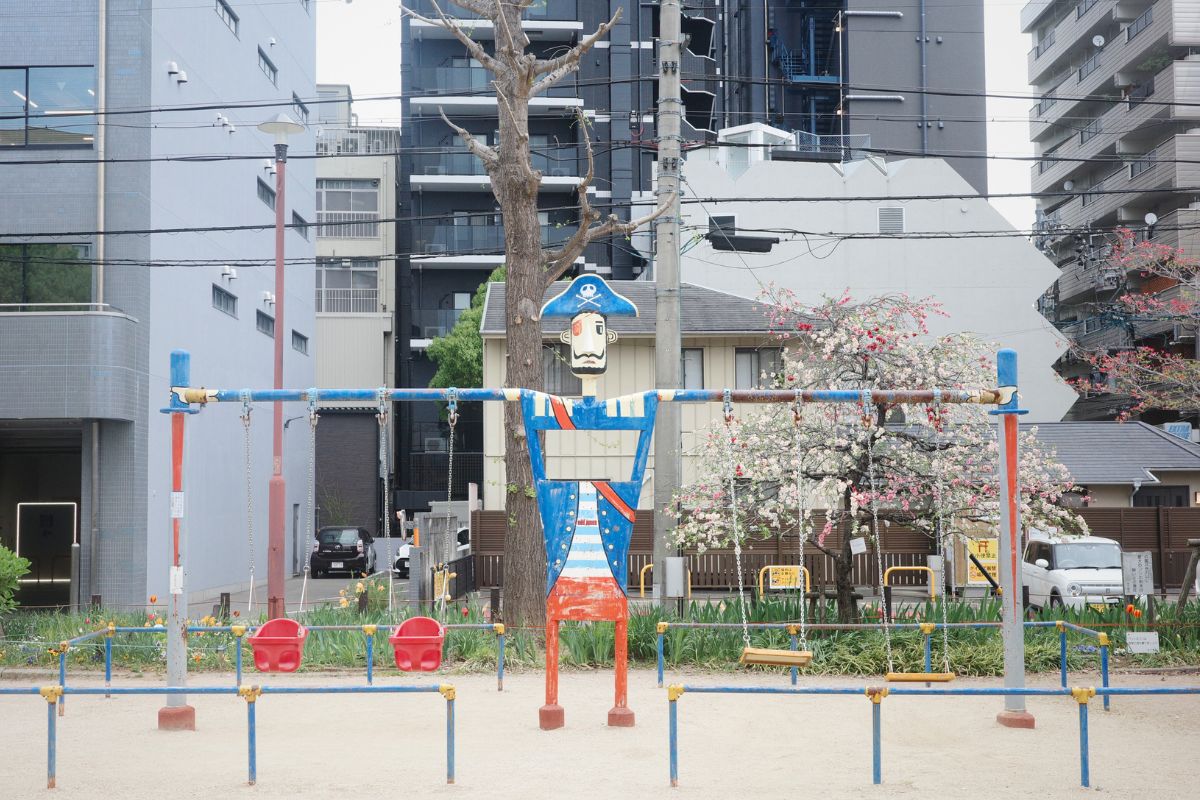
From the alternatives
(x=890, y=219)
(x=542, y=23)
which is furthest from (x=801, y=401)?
(x=542, y=23)

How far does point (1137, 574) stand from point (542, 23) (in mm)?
33476

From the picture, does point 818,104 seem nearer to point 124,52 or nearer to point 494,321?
point 494,321

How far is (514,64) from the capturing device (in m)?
15.6

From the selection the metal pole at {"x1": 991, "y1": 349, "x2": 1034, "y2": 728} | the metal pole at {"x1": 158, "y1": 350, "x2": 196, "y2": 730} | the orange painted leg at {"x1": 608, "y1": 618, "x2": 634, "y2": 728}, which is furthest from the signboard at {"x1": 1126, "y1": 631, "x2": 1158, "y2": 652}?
the metal pole at {"x1": 158, "y1": 350, "x2": 196, "y2": 730}

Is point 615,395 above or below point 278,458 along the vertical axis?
above

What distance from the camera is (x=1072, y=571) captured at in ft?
70.2

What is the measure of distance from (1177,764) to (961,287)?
98.7 feet

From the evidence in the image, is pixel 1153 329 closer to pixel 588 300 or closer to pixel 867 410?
pixel 867 410

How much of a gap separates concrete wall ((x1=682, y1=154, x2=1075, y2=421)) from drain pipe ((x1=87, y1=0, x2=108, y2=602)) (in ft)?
63.5

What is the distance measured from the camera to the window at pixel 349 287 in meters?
46.3

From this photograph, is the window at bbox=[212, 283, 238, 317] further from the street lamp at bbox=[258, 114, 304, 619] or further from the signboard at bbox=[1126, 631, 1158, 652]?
the signboard at bbox=[1126, 631, 1158, 652]

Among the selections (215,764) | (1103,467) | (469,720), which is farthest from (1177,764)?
(1103,467)

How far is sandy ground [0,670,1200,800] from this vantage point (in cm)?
888

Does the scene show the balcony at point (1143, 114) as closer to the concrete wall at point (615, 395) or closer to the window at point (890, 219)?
the window at point (890, 219)
